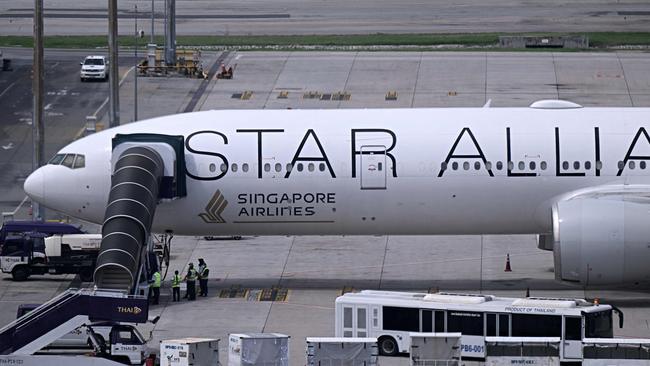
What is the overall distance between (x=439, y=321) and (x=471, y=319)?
1.02 m

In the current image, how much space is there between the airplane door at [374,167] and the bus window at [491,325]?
33.0 feet

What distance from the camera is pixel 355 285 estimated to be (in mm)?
59750

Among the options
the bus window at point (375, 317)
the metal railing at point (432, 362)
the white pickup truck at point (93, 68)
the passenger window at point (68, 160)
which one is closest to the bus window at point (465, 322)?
the bus window at point (375, 317)

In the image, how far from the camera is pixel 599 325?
1922 inches

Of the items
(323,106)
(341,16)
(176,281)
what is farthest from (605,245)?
(341,16)

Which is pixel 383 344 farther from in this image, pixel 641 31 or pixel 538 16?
pixel 538 16

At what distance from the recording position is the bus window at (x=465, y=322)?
161 ft

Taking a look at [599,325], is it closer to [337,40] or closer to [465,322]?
[465,322]

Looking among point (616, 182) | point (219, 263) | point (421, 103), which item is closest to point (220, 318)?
point (219, 263)

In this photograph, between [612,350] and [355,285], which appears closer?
[612,350]

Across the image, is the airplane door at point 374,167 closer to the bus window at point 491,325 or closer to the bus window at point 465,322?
the bus window at point 465,322

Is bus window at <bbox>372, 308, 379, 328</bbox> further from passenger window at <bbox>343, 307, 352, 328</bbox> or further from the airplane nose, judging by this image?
the airplane nose

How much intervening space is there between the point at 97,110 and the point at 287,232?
115ft

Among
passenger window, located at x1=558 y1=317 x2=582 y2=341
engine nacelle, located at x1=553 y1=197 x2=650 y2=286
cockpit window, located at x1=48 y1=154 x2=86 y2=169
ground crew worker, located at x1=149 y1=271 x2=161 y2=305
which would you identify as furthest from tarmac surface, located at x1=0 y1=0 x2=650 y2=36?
passenger window, located at x1=558 y1=317 x2=582 y2=341
